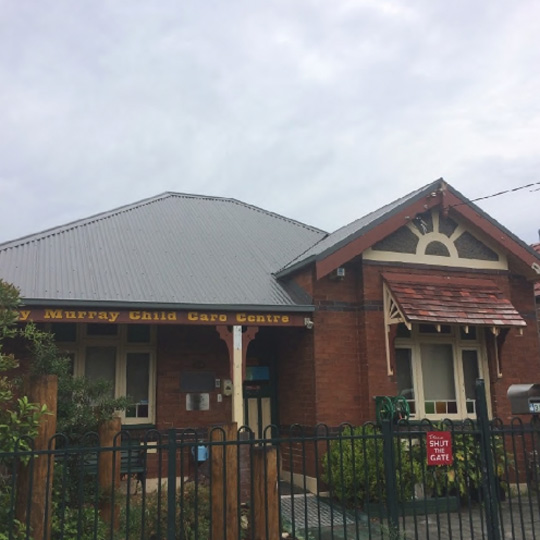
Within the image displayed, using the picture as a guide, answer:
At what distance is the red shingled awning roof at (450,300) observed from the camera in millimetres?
10492

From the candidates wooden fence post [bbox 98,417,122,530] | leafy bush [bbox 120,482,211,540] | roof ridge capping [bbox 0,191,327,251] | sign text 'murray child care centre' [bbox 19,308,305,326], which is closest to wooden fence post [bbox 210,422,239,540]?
leafy bush [bbox 120,482,211,540]

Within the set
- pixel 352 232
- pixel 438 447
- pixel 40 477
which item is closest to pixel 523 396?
pixel 438 447

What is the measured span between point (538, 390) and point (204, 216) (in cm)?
926

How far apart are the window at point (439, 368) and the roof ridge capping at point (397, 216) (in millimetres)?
1990

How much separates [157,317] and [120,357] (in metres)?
1.75

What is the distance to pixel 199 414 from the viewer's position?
36.3 ft

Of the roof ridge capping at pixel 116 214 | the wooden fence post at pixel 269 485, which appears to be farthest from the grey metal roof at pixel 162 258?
the wooden fence post at pixel 269 485

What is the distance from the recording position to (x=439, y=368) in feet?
38.1

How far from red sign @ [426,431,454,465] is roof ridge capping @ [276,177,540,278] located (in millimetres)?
4890

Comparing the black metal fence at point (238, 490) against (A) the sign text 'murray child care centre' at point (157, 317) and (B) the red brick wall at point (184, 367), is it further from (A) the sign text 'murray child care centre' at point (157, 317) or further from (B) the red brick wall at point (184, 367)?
(A) the sign text 'murray child care centre' at point (157, 317)

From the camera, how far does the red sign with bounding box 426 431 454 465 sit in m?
5.83

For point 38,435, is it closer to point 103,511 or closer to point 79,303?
point 103,511

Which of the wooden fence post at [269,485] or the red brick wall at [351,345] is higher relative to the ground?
the red brick wall at [351,345]

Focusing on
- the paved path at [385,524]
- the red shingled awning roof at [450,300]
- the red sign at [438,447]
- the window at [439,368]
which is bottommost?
the paved path at [385,524]
